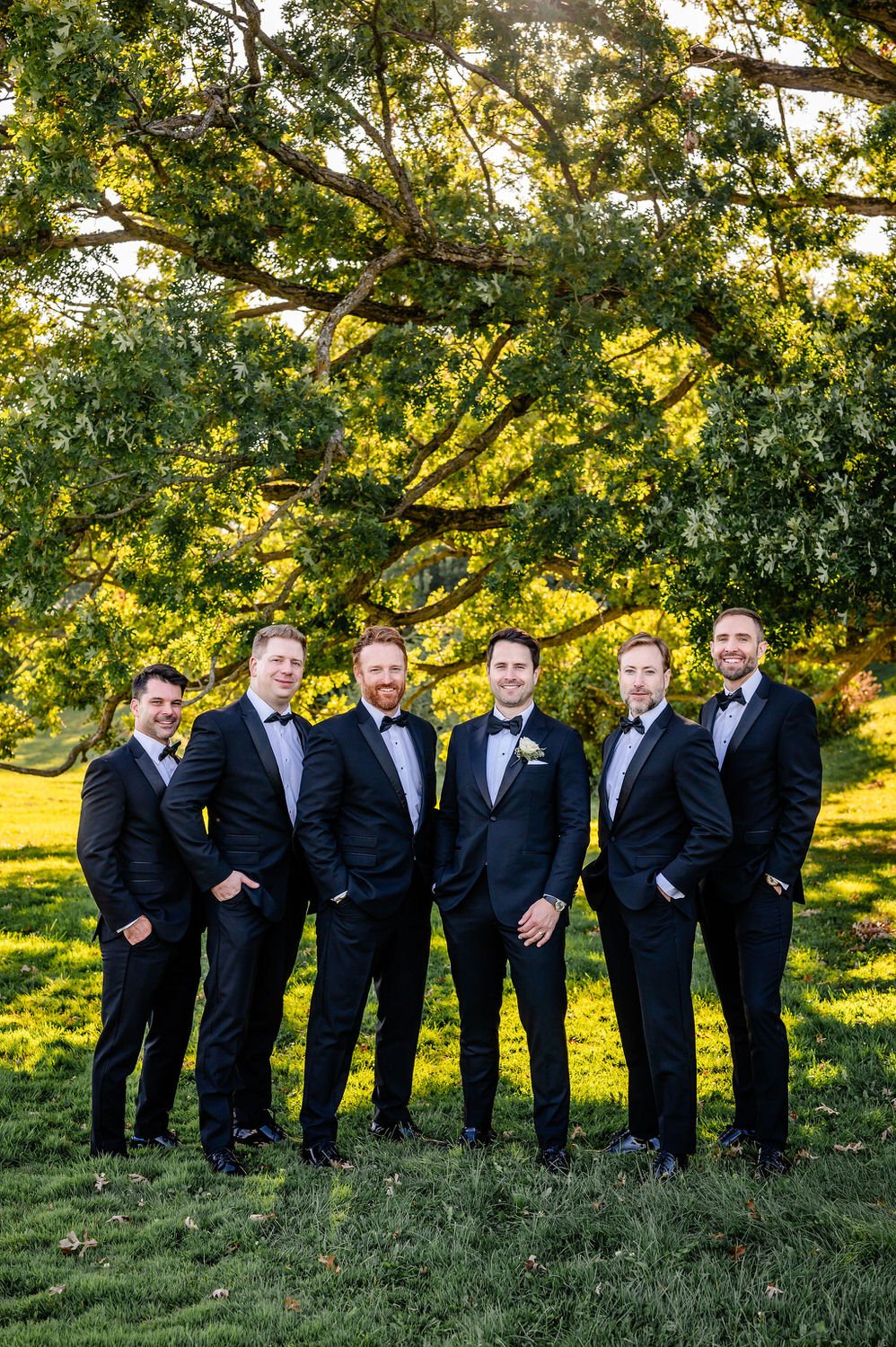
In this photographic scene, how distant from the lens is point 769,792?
587 cm

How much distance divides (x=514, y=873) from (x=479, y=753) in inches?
26.8

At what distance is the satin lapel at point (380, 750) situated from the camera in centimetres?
605

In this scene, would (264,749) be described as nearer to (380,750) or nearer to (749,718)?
(380,750)

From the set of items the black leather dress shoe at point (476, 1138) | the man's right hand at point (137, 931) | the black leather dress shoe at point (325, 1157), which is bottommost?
the black leather dress shoe at point (476, 1138)

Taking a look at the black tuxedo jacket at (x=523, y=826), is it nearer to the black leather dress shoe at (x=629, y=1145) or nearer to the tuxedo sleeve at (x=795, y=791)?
the tuxedo sleeve at (x=795, y=791)

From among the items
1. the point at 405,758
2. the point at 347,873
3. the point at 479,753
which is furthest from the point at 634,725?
the point at 347,873

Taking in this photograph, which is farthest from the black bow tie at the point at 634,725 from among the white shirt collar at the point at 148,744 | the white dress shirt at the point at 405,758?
the white shirt collar at the point at 148,744

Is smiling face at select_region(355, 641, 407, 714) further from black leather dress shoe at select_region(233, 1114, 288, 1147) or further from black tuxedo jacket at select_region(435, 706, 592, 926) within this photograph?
black leather dress shoe at select_region(233, 1114, 288, 1147)

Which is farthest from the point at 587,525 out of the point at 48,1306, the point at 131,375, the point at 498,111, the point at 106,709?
the point at 48,1306

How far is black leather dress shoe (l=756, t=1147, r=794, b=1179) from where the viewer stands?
5.50 m

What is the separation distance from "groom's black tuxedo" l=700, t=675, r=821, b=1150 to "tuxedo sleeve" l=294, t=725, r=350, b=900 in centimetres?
203

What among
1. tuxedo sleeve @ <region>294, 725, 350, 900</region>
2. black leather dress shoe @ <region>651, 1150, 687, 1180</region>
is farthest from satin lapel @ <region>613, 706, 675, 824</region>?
black leather dress shoe @ <region>651, 1150, 687, 1180</region>

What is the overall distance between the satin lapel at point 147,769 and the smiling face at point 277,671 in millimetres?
718

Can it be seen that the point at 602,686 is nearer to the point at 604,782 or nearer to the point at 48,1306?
the point at 604,782
